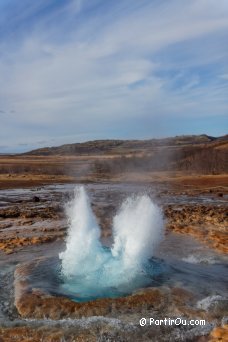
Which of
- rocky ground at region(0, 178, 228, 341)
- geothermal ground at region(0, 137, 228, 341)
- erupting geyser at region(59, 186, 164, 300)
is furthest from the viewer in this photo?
erupting geyser at region(59, 186, 164, 300)

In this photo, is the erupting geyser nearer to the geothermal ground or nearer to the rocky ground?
the geothermal ground

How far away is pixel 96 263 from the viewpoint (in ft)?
30.9

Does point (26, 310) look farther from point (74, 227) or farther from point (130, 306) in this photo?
point (74, 227)

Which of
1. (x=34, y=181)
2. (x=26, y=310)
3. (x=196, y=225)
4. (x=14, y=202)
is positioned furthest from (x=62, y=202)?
(x=26, y=310)

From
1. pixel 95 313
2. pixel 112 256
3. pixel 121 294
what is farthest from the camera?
pixel 112 256

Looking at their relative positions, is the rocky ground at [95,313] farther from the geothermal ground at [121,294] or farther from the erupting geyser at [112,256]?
the erupting geyser at [112,256]

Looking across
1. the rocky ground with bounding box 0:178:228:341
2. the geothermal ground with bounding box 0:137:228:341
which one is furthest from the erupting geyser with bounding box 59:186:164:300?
the rocky ground with bounding box 0:178:228:341

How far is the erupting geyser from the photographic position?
8.47 m

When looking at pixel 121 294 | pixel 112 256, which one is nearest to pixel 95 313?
pixel 121 294

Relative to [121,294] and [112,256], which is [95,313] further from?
[112,256]

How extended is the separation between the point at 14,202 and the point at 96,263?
18.3 metres

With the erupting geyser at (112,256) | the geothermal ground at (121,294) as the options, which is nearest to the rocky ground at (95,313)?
the geothermal ground at (121,294)

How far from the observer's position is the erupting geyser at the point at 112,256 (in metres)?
8.47

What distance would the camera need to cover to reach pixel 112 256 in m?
9.69
